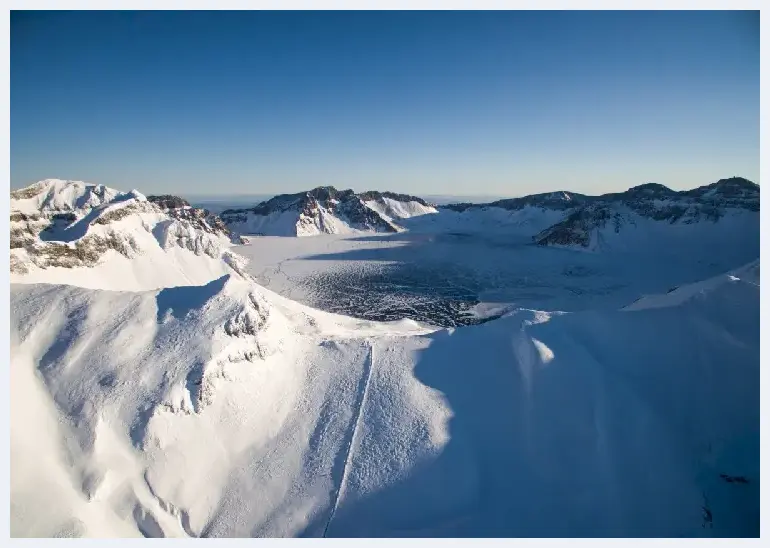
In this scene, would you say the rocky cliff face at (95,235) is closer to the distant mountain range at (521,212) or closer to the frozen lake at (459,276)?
the frozen lake at (459,276)

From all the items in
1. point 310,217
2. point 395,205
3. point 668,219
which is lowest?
point 668,219

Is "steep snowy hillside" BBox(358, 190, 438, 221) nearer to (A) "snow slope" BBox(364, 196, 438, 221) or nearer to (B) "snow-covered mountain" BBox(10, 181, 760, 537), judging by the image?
(A) "snow slope" BBox(364, 196, 438, 221)

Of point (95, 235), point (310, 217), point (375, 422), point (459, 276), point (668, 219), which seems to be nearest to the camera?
point (375, 422)

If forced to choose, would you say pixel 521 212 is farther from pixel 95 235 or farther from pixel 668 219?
pixel 95 235

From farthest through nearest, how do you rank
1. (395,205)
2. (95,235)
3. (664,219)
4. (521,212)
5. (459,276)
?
(395,205)
(521,212)
(664,219)
(459,276)
(95,235)

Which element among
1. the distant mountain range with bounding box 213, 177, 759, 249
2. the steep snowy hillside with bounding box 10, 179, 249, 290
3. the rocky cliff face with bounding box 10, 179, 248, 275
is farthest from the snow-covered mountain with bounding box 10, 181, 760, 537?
the distant mountain range with bounding box 213, 177, 759, 249

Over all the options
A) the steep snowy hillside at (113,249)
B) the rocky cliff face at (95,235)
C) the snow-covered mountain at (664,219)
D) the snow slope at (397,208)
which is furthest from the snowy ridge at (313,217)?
the steep snowy hillside at (113,249)

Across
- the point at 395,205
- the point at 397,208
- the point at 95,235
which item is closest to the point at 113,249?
the point at 95,235
